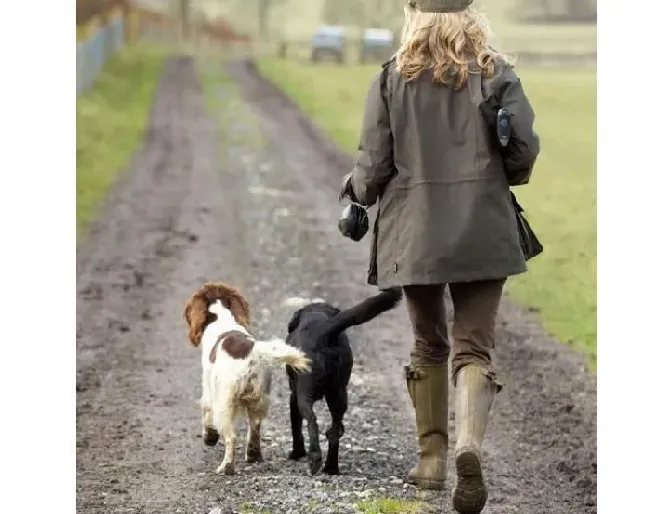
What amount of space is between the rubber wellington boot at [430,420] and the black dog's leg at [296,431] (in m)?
0.41

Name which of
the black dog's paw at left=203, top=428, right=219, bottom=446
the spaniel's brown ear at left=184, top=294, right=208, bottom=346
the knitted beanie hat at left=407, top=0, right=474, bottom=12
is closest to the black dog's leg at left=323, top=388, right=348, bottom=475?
the black dog's paw at left=203, top=428, right=219, bottom=446

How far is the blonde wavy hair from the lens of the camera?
3695mm

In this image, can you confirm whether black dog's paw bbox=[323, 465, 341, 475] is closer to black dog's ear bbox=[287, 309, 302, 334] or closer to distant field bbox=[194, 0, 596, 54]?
black dog's ear bbox=[287, 309, 302, 334]

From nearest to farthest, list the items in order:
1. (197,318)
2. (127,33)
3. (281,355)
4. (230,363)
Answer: (281,355), (230,363), (197,318), (127,33)

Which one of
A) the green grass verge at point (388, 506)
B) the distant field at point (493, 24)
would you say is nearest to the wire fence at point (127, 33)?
the distant field at point (493, 24)

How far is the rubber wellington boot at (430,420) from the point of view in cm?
402

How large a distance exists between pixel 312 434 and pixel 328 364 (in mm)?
255

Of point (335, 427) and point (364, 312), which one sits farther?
point (335, 427)

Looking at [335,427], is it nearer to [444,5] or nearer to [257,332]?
[257,332]

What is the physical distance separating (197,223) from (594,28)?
6.20 ft

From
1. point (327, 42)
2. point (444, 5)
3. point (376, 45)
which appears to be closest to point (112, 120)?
point (327, 42)

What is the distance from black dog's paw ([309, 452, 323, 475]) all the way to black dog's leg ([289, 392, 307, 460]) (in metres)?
0.13

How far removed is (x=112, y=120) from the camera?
5246 millimetres
